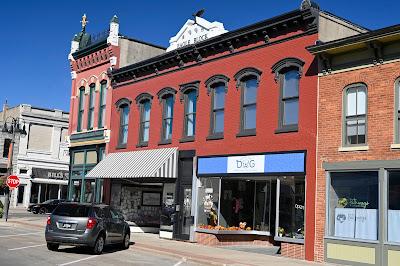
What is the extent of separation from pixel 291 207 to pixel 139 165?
8.59m

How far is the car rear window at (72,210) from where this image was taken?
679 inches

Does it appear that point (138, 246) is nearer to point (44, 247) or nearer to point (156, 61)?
point (44, 247)

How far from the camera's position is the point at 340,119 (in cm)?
1734

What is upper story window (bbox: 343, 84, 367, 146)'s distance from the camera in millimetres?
16891

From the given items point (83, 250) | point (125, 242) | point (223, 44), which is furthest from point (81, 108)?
point (83, 250)

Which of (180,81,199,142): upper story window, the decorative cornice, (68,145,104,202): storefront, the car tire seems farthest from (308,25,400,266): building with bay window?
(68,145,104,202): storefront

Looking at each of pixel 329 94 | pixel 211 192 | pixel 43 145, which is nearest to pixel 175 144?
pixel 211 192

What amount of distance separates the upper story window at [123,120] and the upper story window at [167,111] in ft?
10.0

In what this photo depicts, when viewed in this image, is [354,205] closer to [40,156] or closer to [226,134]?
[226,134]

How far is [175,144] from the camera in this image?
24641 millimetres

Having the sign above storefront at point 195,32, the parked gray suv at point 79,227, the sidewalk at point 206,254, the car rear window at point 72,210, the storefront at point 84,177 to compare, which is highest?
the sign above storefront at point 195,32

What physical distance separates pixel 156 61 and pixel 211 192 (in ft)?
24.2

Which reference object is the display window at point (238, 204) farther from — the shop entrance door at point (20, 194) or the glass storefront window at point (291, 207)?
the shop entrance door at point (20, 194)

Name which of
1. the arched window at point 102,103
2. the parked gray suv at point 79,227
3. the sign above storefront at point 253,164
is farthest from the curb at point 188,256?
the arched window at point 102,103
